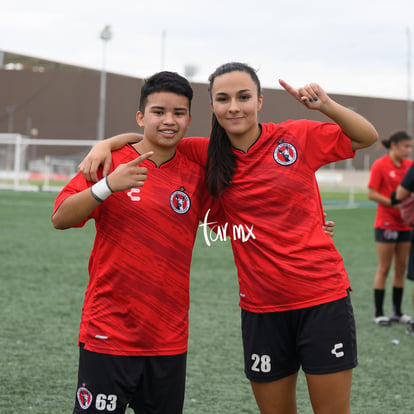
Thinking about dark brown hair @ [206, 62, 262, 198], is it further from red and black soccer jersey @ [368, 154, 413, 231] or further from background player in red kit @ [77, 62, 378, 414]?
red and black soccer jersey @ [368, 154, 413, 231]

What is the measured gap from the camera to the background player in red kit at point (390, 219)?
6.44 metres

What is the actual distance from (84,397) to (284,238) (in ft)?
3.31

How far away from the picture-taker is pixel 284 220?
2.62 meters

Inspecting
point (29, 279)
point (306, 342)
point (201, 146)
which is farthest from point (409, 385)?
point (29, 279)

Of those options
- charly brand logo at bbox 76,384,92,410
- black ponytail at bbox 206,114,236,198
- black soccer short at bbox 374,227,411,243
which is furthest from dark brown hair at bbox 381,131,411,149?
charly brand logo at bbox 76,384,92,410

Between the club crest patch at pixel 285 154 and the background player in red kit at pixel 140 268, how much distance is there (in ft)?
1.24

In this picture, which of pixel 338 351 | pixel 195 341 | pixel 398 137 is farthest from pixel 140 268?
pixel 398 137

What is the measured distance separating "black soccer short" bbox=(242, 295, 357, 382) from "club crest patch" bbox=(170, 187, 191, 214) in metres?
0.54

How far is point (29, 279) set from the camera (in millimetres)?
8094

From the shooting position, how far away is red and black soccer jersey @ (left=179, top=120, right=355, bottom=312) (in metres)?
2.61

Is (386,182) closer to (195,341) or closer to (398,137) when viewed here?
(398,137)

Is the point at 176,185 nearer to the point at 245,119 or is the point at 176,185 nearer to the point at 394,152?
the point at 245,119

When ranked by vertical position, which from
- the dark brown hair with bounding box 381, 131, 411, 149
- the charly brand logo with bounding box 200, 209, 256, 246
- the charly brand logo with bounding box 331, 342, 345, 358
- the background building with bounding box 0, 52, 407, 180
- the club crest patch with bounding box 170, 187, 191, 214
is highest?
the background building with bounding box 0, 52, 407, 180

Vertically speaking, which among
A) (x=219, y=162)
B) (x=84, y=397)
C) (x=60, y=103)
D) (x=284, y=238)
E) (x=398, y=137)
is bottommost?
(x=84, y=397)
